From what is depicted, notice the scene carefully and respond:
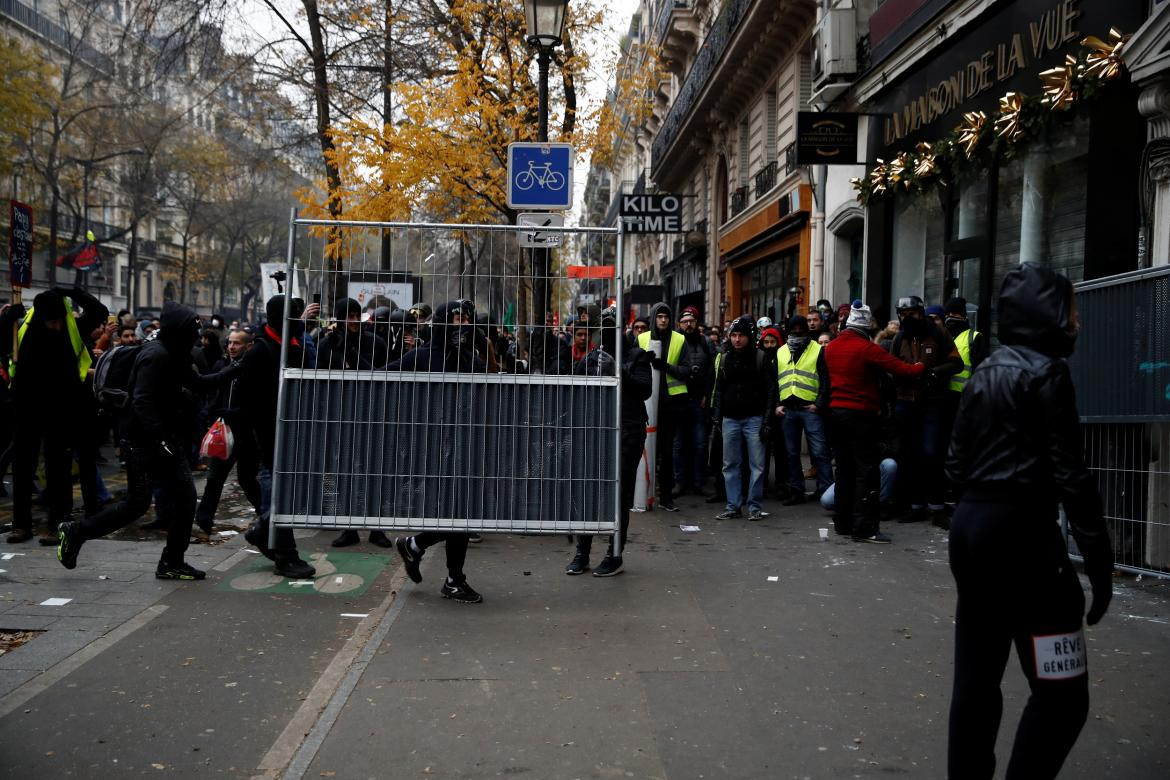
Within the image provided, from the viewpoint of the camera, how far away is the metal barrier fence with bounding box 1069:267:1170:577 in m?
6.06

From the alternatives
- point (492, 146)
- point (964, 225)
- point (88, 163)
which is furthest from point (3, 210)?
point (964, 225)

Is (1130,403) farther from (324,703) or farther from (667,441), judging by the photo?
(667,441)

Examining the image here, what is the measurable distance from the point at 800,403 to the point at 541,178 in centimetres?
344

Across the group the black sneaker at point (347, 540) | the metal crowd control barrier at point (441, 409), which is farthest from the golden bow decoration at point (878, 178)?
the black sneaker at point (347, 540)

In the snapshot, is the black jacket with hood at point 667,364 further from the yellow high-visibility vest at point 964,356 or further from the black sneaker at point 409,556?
the black sneaker at point 409,556

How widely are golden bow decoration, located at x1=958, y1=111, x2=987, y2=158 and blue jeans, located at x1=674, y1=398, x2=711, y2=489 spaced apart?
3.99 m

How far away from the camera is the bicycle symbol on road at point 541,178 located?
1010cm

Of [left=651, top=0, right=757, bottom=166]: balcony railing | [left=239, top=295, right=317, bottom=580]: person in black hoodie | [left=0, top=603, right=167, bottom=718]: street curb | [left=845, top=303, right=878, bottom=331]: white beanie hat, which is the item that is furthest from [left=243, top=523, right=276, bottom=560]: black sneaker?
[left=651, top=0, right=757, bottom=166]: balcony railing

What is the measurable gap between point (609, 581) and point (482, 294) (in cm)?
226

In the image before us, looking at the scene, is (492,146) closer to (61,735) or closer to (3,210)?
(61,735)

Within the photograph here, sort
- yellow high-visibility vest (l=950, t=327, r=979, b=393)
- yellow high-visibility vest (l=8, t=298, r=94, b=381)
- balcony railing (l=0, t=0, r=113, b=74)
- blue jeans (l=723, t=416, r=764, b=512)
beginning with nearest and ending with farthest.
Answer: yellow high-visibility vest (l=8, t=298, r=94, b=381) → yellow high-visibility vest (l=950, t=327, r=979, b=393) → blue jeans (l=723, t=416, r=764, b=512) → balcony railing (l=0, t=0, r=113, b=74)

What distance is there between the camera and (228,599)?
6543 mm

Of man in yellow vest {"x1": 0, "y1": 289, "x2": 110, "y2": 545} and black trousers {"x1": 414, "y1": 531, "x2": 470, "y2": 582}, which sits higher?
man in yellow vest {"x1": 0, "y1": 289, "x2": 110, "y2": 545}

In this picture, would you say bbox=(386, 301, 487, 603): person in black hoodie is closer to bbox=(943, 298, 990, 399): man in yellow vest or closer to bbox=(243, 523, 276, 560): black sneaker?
bbox=(243, 523, 276, 560): black sneaker
